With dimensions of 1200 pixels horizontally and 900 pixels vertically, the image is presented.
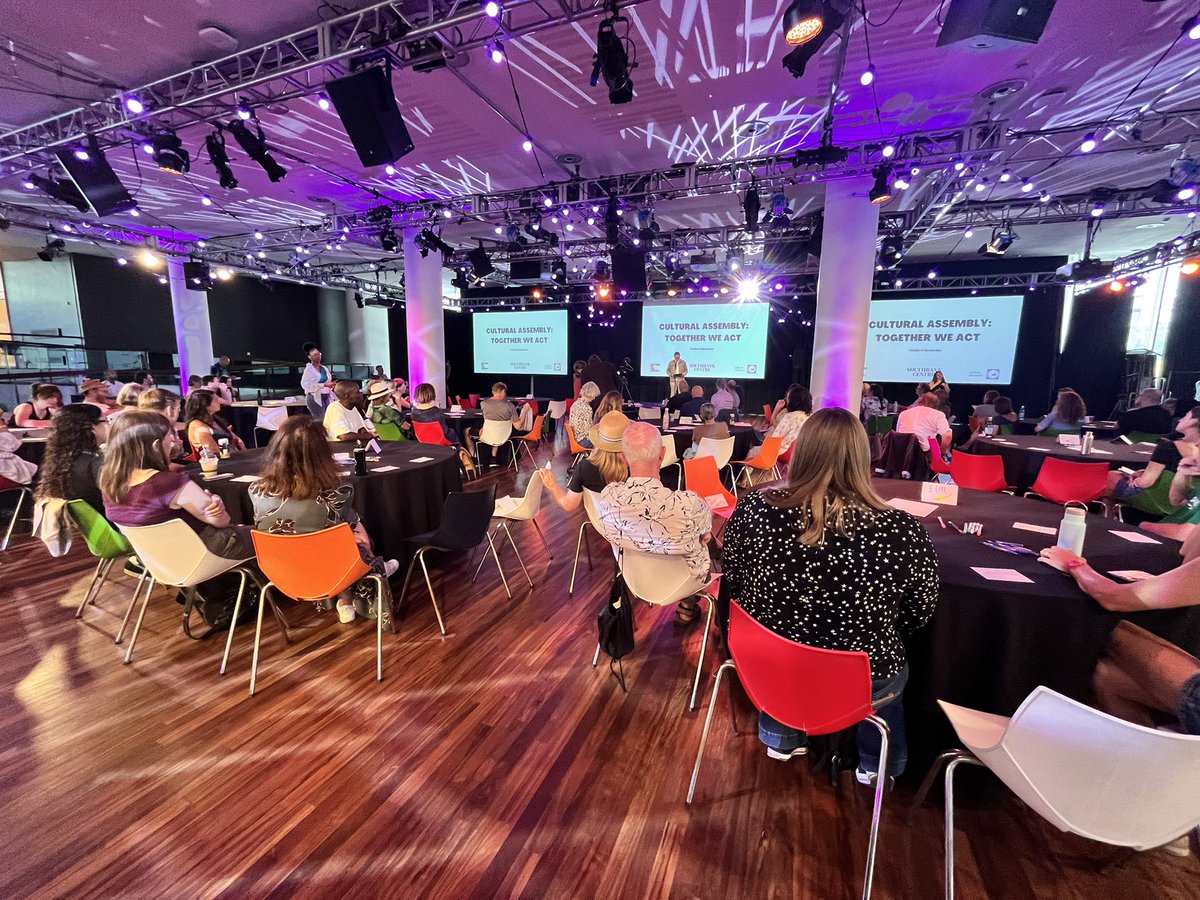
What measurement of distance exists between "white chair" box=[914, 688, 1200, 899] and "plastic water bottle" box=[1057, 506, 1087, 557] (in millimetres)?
1070

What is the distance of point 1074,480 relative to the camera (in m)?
3.99

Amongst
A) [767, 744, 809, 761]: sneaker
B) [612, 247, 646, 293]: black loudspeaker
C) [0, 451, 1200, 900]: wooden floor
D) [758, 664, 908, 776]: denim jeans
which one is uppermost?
[612, 247, 646, 293]: black loudspeaker

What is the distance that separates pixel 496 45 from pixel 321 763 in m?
4.84

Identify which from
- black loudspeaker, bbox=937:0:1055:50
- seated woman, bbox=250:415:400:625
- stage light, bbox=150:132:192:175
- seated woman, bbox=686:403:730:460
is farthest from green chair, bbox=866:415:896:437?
stage light, bbox=150:132:192:175

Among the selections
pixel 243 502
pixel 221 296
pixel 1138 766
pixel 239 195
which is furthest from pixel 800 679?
pixel 221 296

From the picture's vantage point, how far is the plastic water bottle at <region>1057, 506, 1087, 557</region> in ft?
6.35

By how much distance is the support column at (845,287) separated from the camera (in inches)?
268

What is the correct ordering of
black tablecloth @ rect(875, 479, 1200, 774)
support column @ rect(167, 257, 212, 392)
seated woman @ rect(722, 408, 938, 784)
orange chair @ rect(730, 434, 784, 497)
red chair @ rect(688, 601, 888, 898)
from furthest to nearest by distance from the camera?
support column @ rect(167, 257, 212, 392)
orange chair @ rect(730, 434, 784, 497)
black tablecloth @ rect(875, 479, 1200, 774)
seated woman @ rect(722, 408, 938, 784)
red chair @ rect(688, 601, 888, 898)

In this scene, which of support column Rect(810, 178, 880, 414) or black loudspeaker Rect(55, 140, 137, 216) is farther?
support column Rect(810, 178, 880, 414)

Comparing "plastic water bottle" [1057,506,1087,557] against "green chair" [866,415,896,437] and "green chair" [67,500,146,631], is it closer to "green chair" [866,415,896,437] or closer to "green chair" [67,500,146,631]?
"green chair" [67,500,146,631]

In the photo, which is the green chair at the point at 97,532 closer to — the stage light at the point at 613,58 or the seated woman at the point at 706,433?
the stage light at the point at 613,58

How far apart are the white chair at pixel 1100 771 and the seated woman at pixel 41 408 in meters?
8.71

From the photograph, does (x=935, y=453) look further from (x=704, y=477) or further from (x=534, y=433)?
(x=534, y=433)

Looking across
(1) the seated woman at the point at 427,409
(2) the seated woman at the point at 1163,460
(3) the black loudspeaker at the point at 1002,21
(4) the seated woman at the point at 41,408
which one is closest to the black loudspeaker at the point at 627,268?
(1) the seated woman at the point at 427,409
